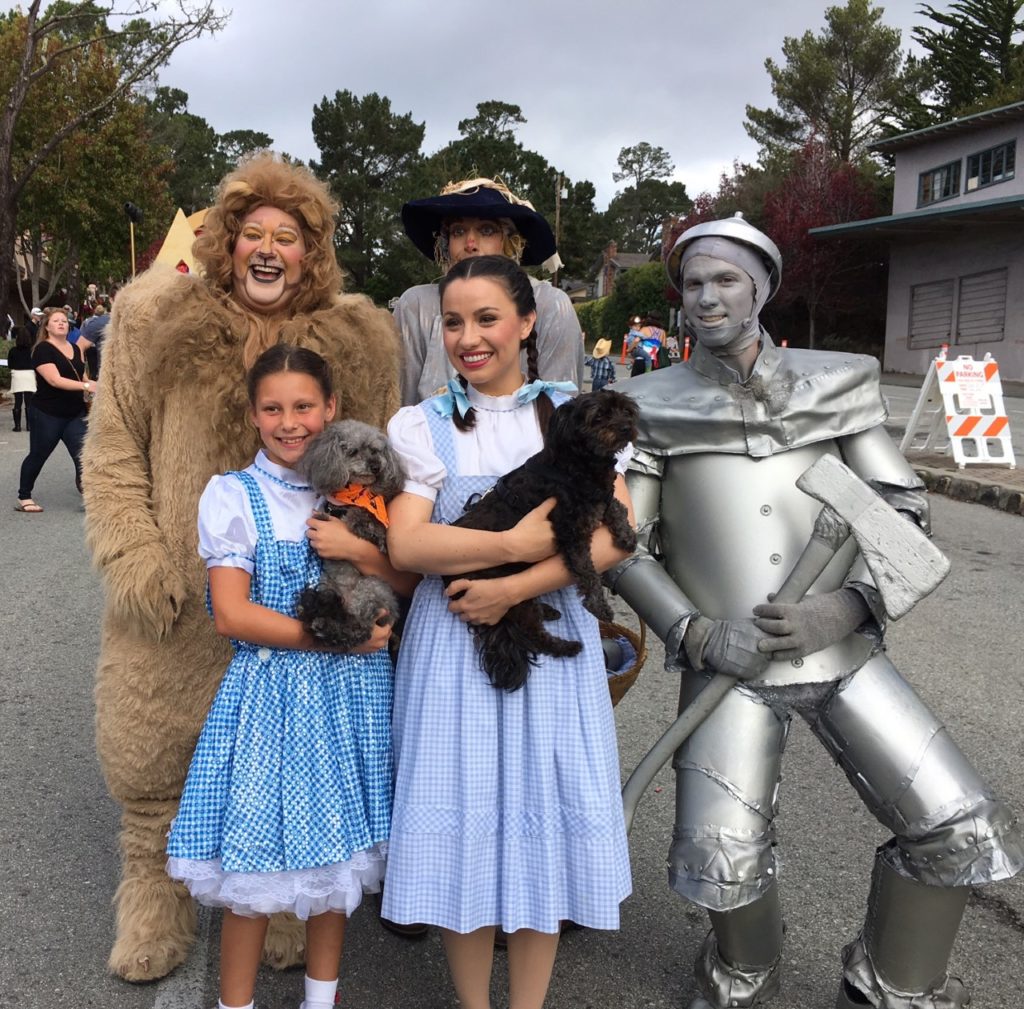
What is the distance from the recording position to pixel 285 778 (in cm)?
206

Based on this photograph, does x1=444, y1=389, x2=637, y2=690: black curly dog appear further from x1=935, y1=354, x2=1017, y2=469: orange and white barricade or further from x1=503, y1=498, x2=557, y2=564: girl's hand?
x1=935, y1=354, x2=1017, y2=469: orange and white barricade

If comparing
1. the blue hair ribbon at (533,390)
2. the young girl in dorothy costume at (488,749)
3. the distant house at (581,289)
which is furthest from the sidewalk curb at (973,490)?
the distant house at (581,289)

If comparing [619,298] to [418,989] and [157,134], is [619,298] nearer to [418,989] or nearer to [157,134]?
[157,134]

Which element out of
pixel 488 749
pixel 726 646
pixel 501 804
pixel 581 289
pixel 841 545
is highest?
pixel 581 289

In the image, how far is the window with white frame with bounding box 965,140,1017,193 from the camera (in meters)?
25.2

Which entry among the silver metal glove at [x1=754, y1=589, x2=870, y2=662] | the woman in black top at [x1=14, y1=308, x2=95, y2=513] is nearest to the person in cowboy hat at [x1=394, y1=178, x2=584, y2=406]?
the silver metal glove at [x1=754, y1=589, x2=870, y2=662]

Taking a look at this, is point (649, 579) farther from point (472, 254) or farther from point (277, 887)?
point (472, 254)

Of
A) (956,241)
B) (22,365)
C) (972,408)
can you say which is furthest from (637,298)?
(22,365)

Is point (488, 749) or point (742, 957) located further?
point (742, 957)

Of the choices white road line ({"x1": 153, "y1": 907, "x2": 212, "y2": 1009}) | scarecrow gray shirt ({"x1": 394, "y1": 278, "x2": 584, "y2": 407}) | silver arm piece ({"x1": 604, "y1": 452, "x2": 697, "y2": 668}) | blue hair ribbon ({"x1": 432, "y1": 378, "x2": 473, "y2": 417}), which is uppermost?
scarecrow gray shirt ({"x1": 394, "y1": 278, "x2": 584, "y2": 407})

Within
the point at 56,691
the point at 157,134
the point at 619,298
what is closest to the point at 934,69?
the point at 619,298

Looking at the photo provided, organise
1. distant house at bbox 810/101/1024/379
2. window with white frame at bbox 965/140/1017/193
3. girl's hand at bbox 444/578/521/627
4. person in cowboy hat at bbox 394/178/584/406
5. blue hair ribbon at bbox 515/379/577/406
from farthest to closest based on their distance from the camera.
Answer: window with white frame at bbox 965/140/1017/193 → distant house at bbox 810/101/1024/379 → person in cowboy hat at bbox 394/178/584/406 → blue hair ribbon at bbox 515/379/577/406 → girl's hand at bbox 444/578/521/627

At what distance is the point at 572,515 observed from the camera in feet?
6.49

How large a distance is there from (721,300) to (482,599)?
37.5 inches
